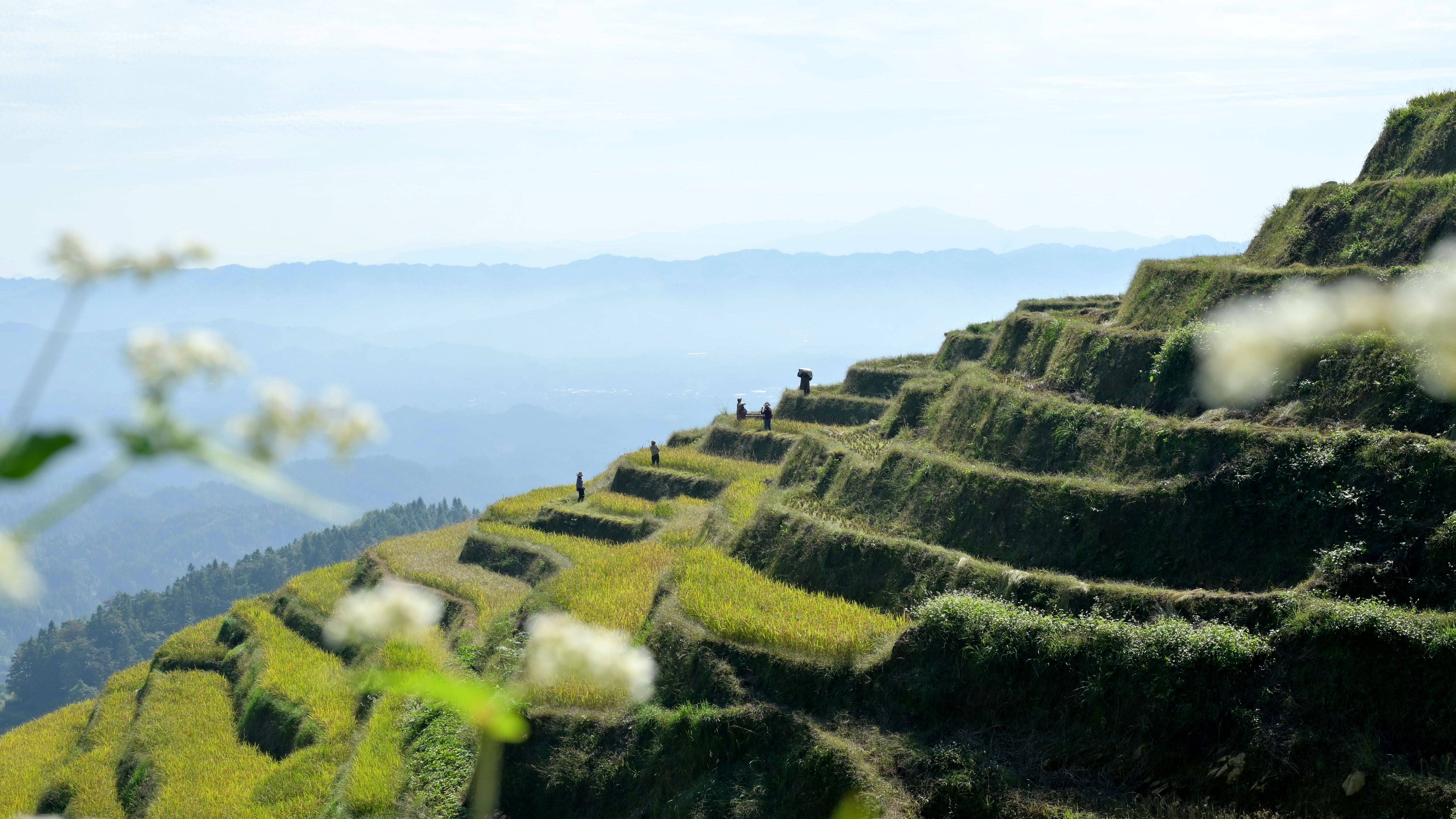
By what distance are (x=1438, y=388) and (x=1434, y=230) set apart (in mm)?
7747

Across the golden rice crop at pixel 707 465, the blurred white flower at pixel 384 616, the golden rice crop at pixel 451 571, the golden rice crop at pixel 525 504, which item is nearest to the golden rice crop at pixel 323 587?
the golden rice crop at pixel 451 571

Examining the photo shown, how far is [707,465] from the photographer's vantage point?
156 ft

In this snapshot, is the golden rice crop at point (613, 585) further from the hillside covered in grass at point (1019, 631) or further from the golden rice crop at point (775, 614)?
the golden rice crop at point (775, 614)

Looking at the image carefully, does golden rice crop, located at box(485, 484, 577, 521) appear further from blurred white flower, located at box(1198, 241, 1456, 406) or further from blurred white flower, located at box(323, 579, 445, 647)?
blurred white flower, located at box(323, 579, 445, 647)

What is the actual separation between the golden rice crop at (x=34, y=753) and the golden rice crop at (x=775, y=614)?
2172 cm

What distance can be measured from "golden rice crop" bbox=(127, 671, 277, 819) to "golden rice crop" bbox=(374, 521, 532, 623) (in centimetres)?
785

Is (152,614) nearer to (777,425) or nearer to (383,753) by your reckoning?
(777,425)

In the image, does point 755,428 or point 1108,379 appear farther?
point 755,428

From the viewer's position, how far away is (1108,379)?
1062 inches

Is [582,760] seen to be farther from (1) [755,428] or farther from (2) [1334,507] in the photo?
(1) [755,428]

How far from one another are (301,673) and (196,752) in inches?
174

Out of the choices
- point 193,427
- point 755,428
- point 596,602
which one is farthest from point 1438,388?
point 755,428

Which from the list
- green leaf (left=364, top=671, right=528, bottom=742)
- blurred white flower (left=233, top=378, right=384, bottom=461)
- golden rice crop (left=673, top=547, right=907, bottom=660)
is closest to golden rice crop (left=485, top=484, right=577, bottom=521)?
golden rice crop (left=673, top=547, right=907, bottom=660)

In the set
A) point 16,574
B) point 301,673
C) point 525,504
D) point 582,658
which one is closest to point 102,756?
point 301,673
